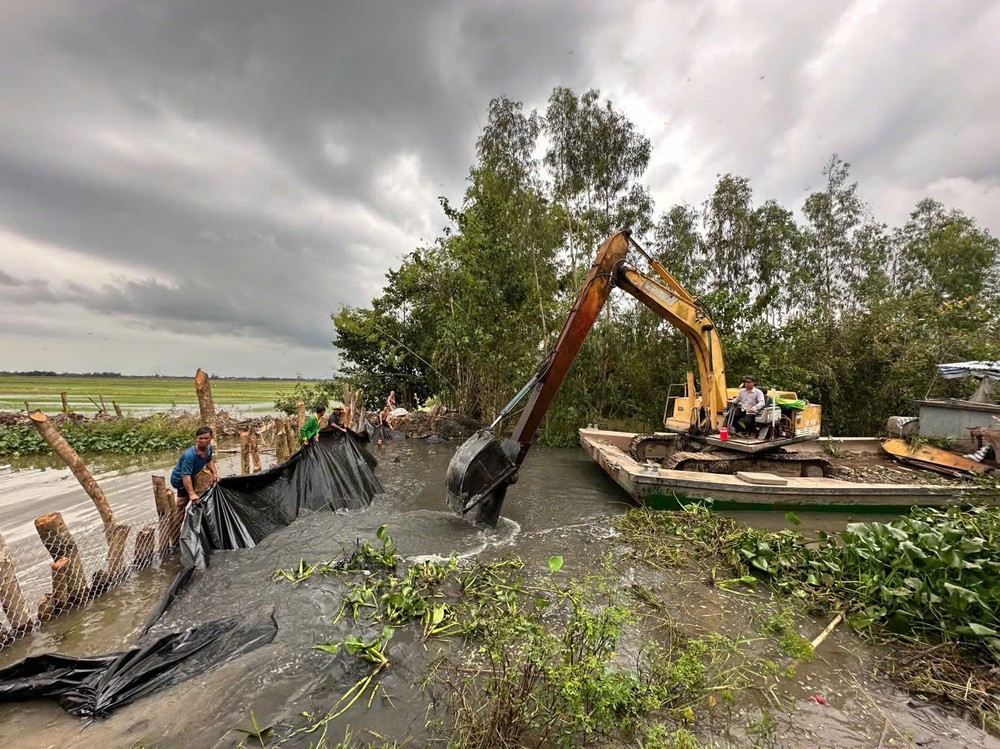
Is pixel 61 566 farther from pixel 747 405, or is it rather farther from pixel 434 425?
pixel 434 425

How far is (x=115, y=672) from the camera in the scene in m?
2.68

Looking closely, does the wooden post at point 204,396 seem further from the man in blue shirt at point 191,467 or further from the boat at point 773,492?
the boat at point 773,492

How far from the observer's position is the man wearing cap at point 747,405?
297 inches

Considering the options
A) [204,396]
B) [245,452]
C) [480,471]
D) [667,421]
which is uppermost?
[204,396]

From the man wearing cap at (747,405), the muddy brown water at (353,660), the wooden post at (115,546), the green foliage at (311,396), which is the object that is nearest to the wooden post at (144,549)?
the muddy brown water at (353,660)

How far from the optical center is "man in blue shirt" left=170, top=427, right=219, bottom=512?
5024 millimetres

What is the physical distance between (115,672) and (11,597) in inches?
70.8

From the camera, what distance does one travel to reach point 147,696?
8.57 feet

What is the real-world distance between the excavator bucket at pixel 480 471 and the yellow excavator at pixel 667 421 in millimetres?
13

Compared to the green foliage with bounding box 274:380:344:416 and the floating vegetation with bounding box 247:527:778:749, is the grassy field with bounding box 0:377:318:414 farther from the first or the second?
the floating vegetation with bounding box 247:527:778:749

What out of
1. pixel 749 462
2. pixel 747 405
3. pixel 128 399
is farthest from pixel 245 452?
pixel 128 399

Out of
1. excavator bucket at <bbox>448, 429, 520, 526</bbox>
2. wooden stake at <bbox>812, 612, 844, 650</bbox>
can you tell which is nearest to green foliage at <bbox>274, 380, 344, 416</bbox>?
excavator bucket at <bbox>448, 429, 520, 526</bbox>

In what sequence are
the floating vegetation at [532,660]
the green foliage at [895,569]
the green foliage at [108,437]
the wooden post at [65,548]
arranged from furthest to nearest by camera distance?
1. the green foliage at [108,437]
2. the wooden post at [65,548]
3. the green foliage at [895,569]
4. the floating vegetation at [532,660]

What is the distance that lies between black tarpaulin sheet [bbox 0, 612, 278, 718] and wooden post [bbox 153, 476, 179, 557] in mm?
2303
